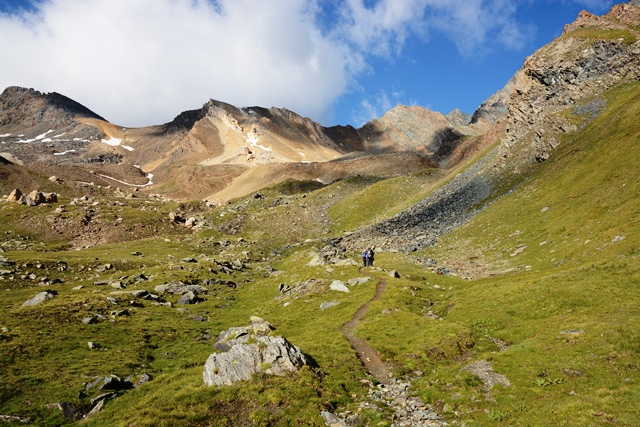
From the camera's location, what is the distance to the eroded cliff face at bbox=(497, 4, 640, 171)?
7994 centimetres

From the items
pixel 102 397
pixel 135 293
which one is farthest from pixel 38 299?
pixel 102 397

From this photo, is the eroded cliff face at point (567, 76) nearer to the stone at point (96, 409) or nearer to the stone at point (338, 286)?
the stone at point (338, 286)

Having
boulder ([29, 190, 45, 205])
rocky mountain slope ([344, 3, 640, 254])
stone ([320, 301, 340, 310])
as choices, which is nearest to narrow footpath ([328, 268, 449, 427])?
stone ([320, 301, 340, 310])

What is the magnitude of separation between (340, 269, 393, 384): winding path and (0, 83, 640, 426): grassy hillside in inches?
33.4

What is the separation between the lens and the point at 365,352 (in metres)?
30.7

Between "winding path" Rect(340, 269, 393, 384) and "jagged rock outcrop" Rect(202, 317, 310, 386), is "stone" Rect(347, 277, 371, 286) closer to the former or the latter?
"winding path" Rect(340, 269, 393, 384)

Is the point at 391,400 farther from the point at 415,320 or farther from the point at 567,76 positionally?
the point at 567,76

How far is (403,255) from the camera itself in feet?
231

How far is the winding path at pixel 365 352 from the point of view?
27.1 metres

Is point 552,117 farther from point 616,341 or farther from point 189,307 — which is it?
point 189,307

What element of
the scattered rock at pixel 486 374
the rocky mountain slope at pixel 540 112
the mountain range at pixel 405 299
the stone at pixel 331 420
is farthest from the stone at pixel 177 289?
the scattered rock at pixel 486 374

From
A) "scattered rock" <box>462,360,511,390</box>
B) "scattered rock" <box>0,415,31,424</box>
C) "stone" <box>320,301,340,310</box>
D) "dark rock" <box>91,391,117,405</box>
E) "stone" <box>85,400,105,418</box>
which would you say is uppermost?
"scattered rock" <box>0,415,31,424</box>

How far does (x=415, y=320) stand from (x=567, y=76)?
88448 mm

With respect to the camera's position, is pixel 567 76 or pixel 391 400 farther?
pixel 567 76
